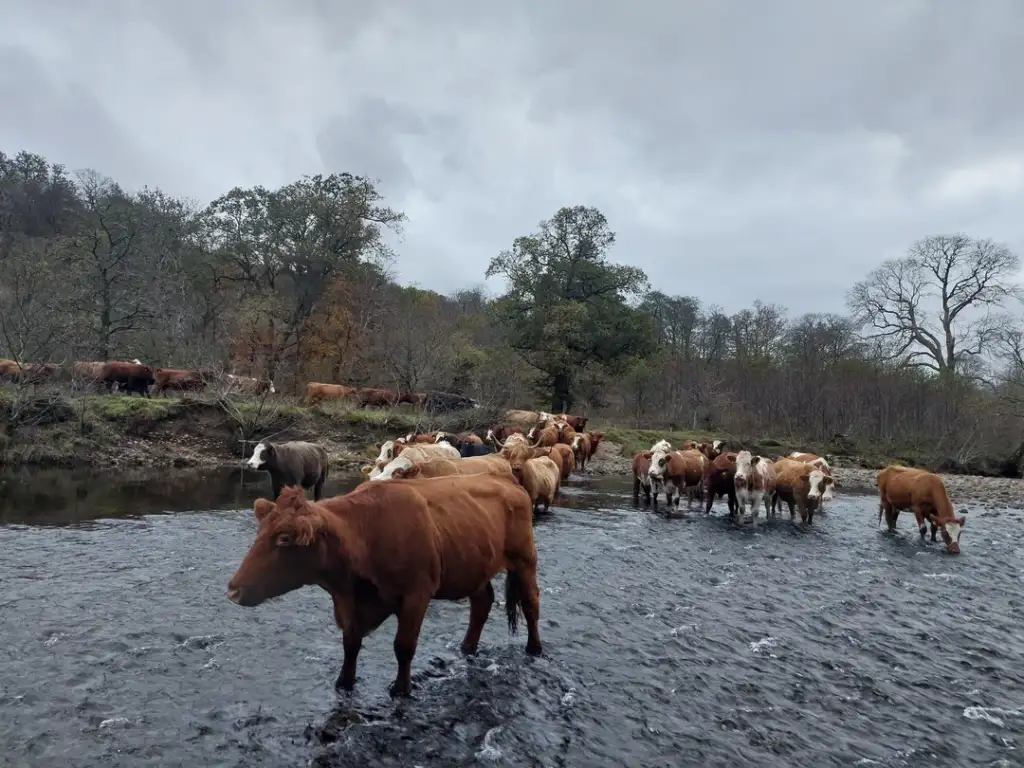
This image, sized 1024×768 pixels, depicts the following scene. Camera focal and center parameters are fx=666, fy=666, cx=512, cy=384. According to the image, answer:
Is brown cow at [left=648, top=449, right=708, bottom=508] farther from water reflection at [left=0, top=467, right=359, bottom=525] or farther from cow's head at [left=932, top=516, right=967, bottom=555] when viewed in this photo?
water reflection at [left=0, top=467, right=359, bottom=525]

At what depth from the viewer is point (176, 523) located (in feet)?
43.8

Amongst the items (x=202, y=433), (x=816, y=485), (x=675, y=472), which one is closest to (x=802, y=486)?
(x=816, y=485)

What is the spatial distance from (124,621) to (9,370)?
22.3 metres

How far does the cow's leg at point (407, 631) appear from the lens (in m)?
5.60

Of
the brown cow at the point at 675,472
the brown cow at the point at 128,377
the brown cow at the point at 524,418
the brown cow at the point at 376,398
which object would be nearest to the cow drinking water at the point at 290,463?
the brown cow at the point at 675,472

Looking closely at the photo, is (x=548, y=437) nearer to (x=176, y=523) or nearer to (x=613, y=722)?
(x=176, y=523)

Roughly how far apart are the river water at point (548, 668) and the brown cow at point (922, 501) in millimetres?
1968

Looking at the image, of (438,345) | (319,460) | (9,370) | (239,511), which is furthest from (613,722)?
(438,345)

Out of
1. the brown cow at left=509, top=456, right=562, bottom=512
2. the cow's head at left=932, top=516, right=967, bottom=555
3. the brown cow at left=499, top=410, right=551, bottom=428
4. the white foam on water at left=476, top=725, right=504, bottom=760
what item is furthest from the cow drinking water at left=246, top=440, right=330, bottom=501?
the brown cow at left=499, top=410, right=551, bottom=428

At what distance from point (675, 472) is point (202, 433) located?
17.6m

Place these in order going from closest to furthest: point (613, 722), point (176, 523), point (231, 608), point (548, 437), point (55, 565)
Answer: point (613, 722), point (231, 608), point (55, 565), point (176, 523), point (548, 437)

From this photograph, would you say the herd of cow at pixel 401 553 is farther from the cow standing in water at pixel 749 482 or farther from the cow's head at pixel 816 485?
the cow's head at pixel 816 485

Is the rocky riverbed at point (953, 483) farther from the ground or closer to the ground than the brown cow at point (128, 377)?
closer to the ground

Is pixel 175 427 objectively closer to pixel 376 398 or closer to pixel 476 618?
pixel 376 398
